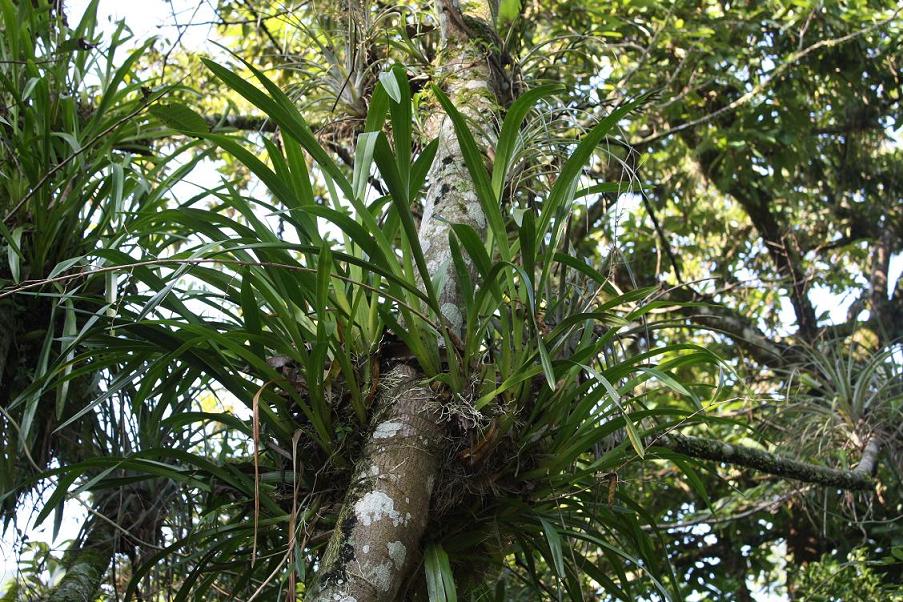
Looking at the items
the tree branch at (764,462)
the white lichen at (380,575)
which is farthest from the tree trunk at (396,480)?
the tree branch at (764,462)

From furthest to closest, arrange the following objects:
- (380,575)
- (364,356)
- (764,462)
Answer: (764,462) < (364,356) < (380,575)

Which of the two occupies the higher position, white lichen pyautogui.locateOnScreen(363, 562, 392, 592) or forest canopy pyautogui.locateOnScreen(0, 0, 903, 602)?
forest canopy pyautogui.locateOnScreen(0, 0, 903, 602)

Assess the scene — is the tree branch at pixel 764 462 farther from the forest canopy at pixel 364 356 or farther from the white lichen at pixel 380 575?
the white lichen at pixel 380 575

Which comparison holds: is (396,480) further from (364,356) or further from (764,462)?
Answer: (764,462)

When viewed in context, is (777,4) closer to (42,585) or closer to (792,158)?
(792,158)

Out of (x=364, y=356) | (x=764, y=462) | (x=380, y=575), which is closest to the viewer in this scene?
(x=380, y=575)

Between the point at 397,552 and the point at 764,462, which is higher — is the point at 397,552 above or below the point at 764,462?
below

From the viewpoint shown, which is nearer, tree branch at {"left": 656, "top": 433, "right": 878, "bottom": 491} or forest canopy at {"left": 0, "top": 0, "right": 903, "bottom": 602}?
forest canopy at {"left": 0, "top": 0, "right": 903, "bottom": 602}

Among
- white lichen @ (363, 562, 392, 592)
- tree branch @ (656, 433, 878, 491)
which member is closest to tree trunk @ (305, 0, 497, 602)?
white lichen @ (363, 562, 392, 592)

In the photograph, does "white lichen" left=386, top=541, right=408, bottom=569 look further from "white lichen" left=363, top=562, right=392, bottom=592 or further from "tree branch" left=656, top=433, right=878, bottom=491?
"tree branch" left=656, top=433, right=878, bottom=491

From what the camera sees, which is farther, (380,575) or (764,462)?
(764,462)

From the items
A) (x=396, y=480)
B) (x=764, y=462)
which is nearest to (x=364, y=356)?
(x=396, y=480)

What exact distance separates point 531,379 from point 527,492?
0.21 metres

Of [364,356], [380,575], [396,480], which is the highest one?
[364,356]
